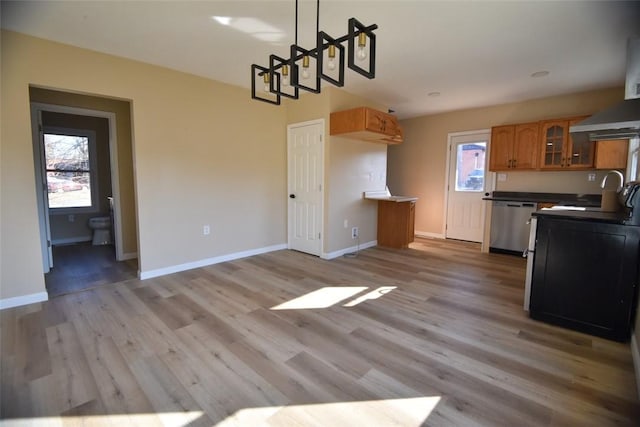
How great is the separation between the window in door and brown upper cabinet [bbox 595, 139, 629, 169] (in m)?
1.55

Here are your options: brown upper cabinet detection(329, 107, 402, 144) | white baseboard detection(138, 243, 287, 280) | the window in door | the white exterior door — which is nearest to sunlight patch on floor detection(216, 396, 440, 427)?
white baseboard detection(138, 243, 287, 280)

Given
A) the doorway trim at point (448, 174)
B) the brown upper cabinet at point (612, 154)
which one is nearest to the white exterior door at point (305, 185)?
the doorway trim at point (448, 174)

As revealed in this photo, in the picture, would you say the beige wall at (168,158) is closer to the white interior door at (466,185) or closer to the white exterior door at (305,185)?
the white exterior door at (305,185)

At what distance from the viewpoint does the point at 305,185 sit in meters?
4.63

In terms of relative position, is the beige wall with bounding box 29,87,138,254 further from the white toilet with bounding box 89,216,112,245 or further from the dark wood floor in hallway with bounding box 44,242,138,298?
the white toilet with bounding box 89,216,112,245

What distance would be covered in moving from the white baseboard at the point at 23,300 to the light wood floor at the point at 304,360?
111 mm

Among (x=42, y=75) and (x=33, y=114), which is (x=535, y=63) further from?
(x=33, y=114)

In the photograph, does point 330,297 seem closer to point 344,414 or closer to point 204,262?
point 344,414

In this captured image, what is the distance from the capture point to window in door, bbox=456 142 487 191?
532cm

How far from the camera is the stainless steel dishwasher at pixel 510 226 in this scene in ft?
14.8

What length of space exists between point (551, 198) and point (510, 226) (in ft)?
2.47

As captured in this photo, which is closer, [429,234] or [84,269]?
[84,269]

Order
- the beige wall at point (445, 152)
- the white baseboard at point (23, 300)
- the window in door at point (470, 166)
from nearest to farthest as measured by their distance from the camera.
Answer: the white baseboard at point (23, 300)
the beige wall at point (445, 152)
the window in door at point (470, 166)

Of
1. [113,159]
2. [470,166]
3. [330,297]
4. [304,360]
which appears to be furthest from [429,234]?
[113,159]
